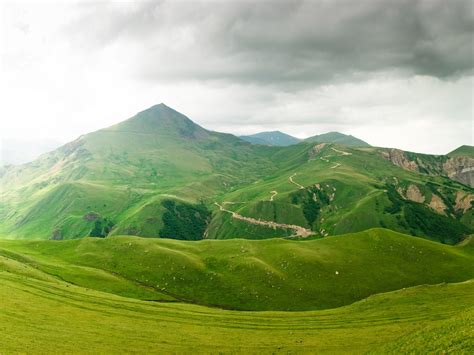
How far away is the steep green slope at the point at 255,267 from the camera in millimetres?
125875

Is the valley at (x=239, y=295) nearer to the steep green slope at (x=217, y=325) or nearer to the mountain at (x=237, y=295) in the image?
the steep green slope at (x=217, y=325)

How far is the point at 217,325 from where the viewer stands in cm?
8138

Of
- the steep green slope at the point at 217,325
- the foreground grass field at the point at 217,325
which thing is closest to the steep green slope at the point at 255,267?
the steep green slope at the point at 217,325

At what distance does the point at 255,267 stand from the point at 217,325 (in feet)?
200

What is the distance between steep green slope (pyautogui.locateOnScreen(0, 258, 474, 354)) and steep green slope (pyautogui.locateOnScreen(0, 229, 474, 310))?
27028 mm

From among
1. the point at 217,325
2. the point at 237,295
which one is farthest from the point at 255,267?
the point at 217,325

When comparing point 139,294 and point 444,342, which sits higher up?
point 444,342

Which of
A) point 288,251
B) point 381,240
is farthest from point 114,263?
point 381,240

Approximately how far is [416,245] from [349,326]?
9869 cm

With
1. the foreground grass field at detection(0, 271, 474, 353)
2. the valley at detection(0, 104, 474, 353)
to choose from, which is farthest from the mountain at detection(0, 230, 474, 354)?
the valley at detection(0, 104, 474, 353)

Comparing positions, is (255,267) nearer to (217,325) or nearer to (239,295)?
(239,295)

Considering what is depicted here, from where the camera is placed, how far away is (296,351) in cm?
6531

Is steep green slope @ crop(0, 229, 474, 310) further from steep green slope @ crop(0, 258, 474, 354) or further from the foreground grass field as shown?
the foreground grass field

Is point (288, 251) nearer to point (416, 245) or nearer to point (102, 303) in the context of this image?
point (416, 245)
